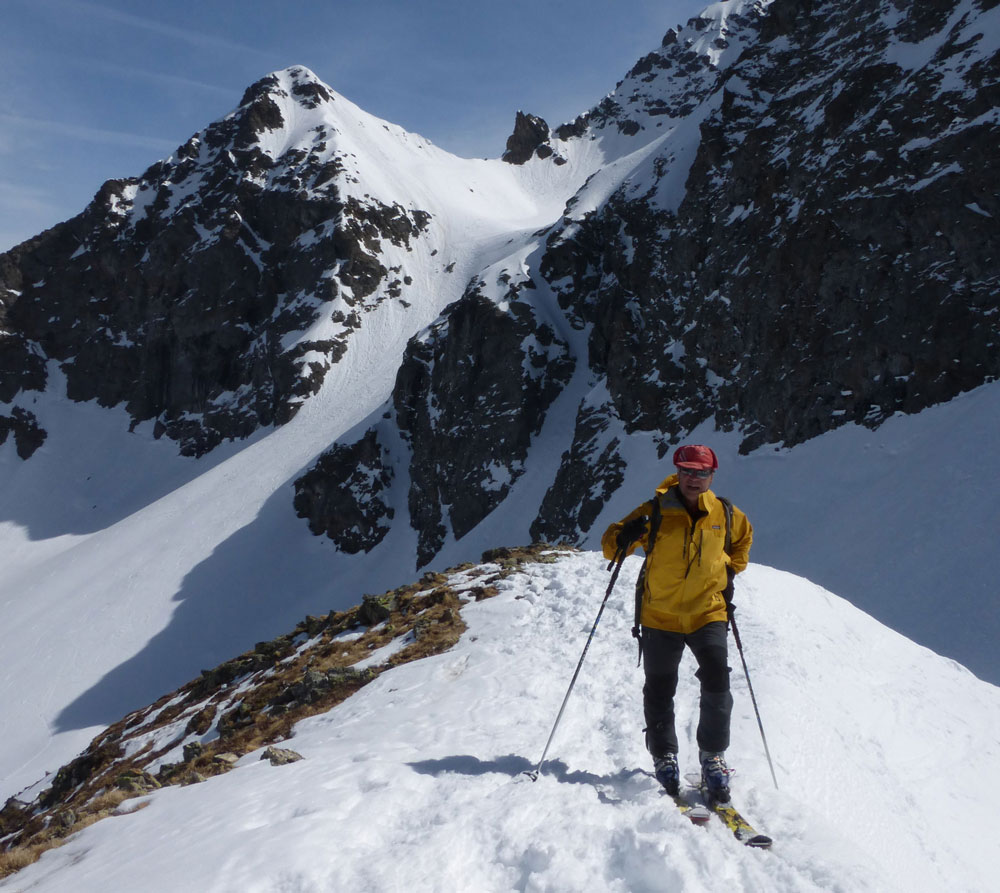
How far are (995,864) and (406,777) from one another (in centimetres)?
539

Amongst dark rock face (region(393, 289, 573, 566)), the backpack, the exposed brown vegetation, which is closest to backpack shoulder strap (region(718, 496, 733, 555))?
the backpack

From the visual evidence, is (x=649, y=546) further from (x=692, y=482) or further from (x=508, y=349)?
(x=508, y=349)

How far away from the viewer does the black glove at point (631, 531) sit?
5.46 m

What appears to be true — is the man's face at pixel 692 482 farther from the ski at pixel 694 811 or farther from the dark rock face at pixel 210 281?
the dark rock face at pixel 210 281

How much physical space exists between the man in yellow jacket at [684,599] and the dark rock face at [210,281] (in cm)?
7917

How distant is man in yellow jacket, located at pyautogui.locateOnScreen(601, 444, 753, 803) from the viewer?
520 centimetres

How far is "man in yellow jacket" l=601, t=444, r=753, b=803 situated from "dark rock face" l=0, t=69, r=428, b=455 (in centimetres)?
7917

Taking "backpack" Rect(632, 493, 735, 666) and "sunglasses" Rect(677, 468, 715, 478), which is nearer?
"sunglasses" Rect(677, 468, 715, 478)

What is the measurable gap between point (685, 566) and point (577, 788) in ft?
6.24

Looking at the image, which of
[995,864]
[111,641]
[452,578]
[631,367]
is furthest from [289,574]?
[995,864]

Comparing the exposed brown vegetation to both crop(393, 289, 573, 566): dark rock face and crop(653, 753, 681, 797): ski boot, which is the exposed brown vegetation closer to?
crop(653, 753, 681, 797): ski boot

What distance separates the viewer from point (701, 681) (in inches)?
207

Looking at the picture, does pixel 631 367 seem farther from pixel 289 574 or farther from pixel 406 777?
pixel 406 777

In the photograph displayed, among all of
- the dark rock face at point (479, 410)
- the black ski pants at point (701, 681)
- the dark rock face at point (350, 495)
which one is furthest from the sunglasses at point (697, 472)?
the dark rock face at point (350, 495)
